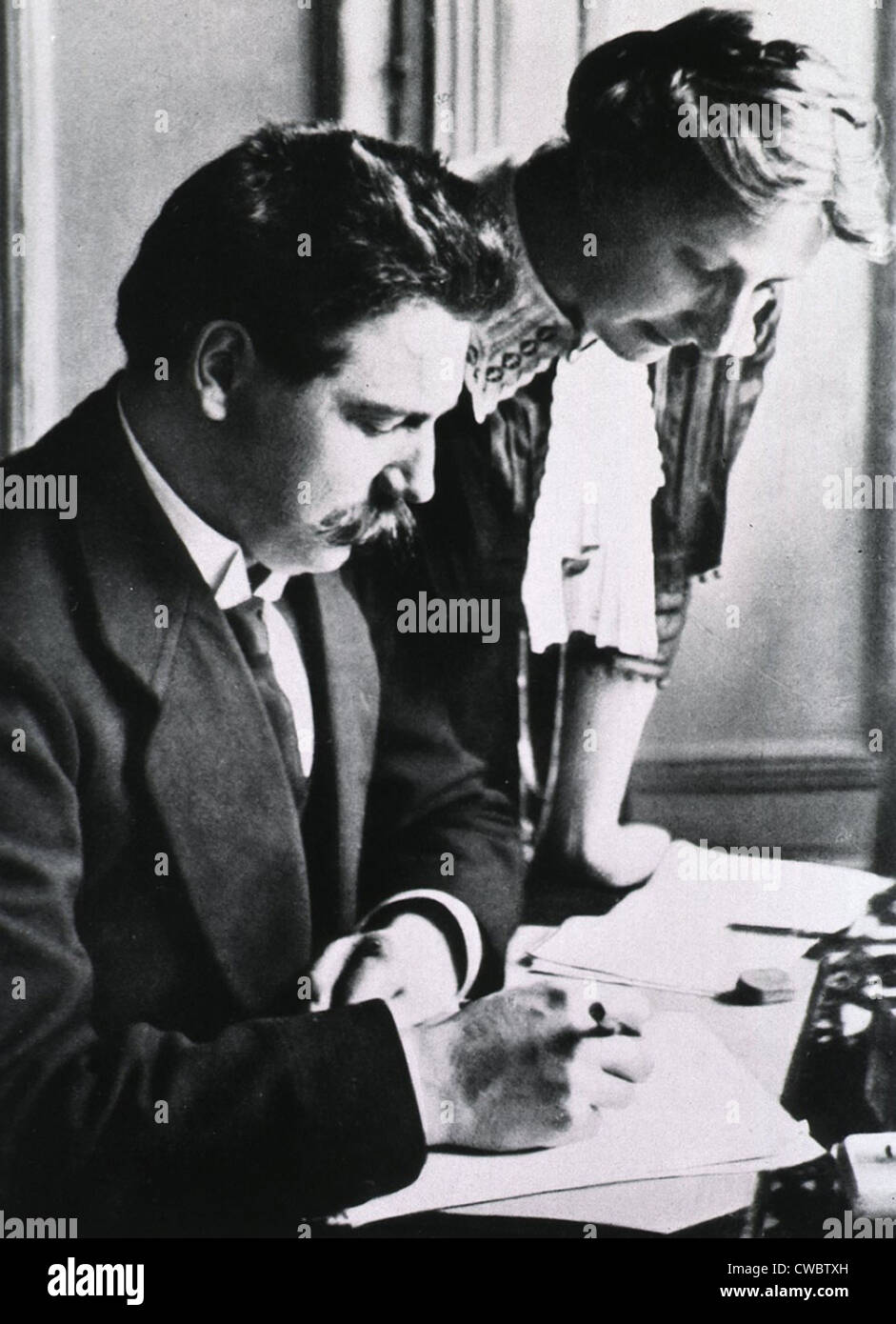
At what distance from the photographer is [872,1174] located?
191cm

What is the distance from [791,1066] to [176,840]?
860 mm

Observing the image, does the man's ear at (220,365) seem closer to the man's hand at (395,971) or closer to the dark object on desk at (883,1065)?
the man's hand at (395,971)

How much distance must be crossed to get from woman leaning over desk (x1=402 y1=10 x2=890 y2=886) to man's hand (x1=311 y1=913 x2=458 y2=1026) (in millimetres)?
193

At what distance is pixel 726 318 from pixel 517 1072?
3.33 ft

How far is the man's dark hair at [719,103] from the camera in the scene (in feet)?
6.00

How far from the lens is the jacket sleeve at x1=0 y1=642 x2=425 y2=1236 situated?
1.68 metres

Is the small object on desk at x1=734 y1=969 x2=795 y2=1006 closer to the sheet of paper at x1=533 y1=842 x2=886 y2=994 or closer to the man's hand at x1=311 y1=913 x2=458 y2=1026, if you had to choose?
the sheet of paper at x1=533 y1=842 x2=886 y2=994

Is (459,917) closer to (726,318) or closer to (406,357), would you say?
(406,357)

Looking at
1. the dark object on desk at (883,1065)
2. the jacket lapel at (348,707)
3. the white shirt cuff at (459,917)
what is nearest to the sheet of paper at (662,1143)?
the dark object on desk at (883,1065)

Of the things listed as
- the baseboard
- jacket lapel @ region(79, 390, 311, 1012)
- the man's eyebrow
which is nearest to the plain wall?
jacket lapel @ region(79, 390, 311, 1012)

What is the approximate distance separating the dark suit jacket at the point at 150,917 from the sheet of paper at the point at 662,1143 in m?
0.06

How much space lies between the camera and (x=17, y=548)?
5.68 feet
